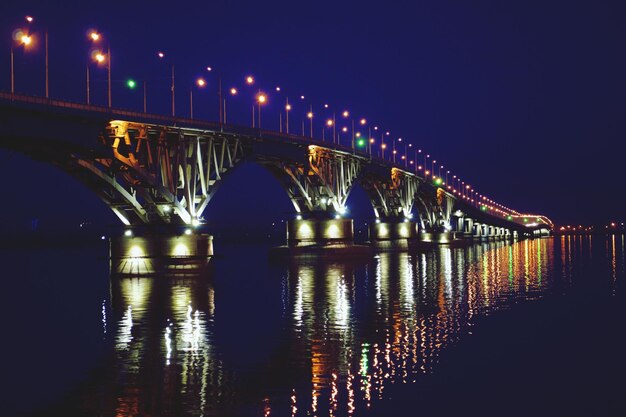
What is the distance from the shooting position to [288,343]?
24.3 meters

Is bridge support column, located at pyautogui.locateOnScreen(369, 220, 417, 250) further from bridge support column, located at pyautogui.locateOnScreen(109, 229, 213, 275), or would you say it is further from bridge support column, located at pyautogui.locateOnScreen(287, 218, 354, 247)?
bridge support column, located at pyautogui.locateOnScreen(109, 229, 213, 275)

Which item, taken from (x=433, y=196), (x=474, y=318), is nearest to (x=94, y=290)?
(x=474, y=318)

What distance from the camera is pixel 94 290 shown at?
48344mm

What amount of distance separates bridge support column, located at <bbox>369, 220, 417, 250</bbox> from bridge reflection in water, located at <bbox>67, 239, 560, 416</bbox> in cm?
6021

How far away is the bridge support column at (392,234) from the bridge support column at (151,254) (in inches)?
2232

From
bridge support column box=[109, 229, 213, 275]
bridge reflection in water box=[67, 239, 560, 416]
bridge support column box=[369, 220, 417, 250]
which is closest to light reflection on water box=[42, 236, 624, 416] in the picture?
bridge reflection in water box=[67, 239, 560, 416]

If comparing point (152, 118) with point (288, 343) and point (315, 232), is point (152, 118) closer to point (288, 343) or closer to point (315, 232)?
point (288, 343)

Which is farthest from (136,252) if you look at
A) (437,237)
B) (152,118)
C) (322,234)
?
(437,237)

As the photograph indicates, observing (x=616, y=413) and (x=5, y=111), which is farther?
(x=5, y=111)

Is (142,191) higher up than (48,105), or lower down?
lower down

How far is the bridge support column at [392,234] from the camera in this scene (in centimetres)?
10769

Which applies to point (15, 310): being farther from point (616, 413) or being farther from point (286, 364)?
point (616, 413)

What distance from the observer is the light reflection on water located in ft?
55.4

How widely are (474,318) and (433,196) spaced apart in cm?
11304
